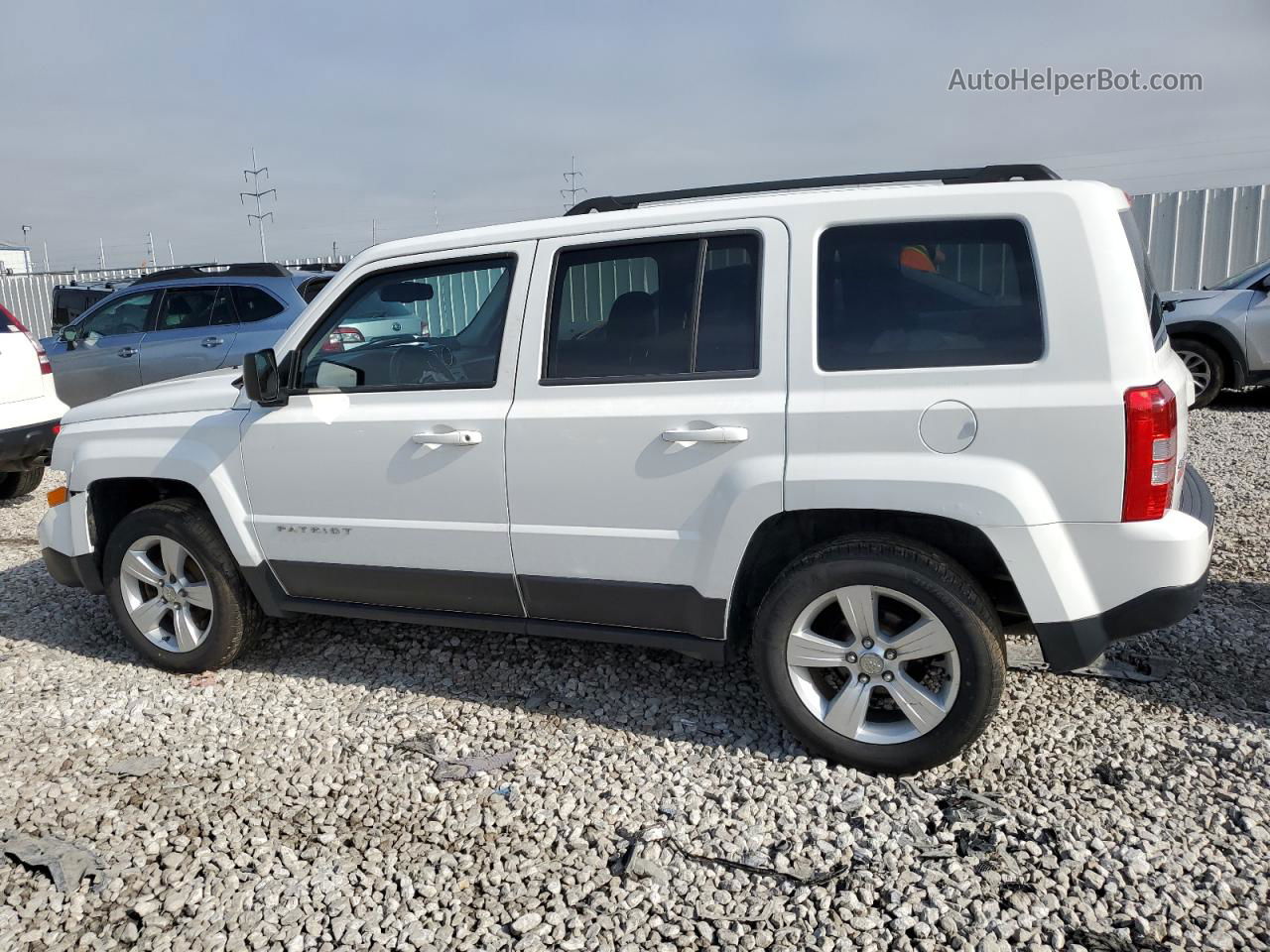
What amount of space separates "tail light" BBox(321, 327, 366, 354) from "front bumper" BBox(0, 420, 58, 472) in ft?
13.5

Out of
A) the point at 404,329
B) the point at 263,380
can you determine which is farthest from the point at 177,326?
the point at 404,329

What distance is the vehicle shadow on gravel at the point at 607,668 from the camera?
3.71 metres

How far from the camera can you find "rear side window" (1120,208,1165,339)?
2954 mm

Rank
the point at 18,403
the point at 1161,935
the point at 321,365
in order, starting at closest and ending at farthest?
the point at 1161,935 → the point at 321,365 → the point at 18,403

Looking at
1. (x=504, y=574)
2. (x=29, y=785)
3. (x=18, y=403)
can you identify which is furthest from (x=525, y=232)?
(x=18, y=403)

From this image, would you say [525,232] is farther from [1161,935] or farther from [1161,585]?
[1161,935]

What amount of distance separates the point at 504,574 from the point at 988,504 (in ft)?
5.70

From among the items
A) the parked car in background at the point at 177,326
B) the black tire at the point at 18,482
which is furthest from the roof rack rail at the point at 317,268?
the black tire at the point at 18,482

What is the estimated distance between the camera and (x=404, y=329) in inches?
153

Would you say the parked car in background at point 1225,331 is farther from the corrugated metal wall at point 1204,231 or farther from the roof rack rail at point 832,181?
the roof rack rail at point 832,181

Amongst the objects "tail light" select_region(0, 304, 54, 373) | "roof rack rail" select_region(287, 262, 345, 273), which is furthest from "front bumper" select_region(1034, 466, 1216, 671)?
"roof rack rail" select_region(287, 262, 345, 273)

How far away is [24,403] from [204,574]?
3827mm

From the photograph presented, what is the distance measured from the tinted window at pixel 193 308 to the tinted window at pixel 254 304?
0.40ft

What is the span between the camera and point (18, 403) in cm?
691
